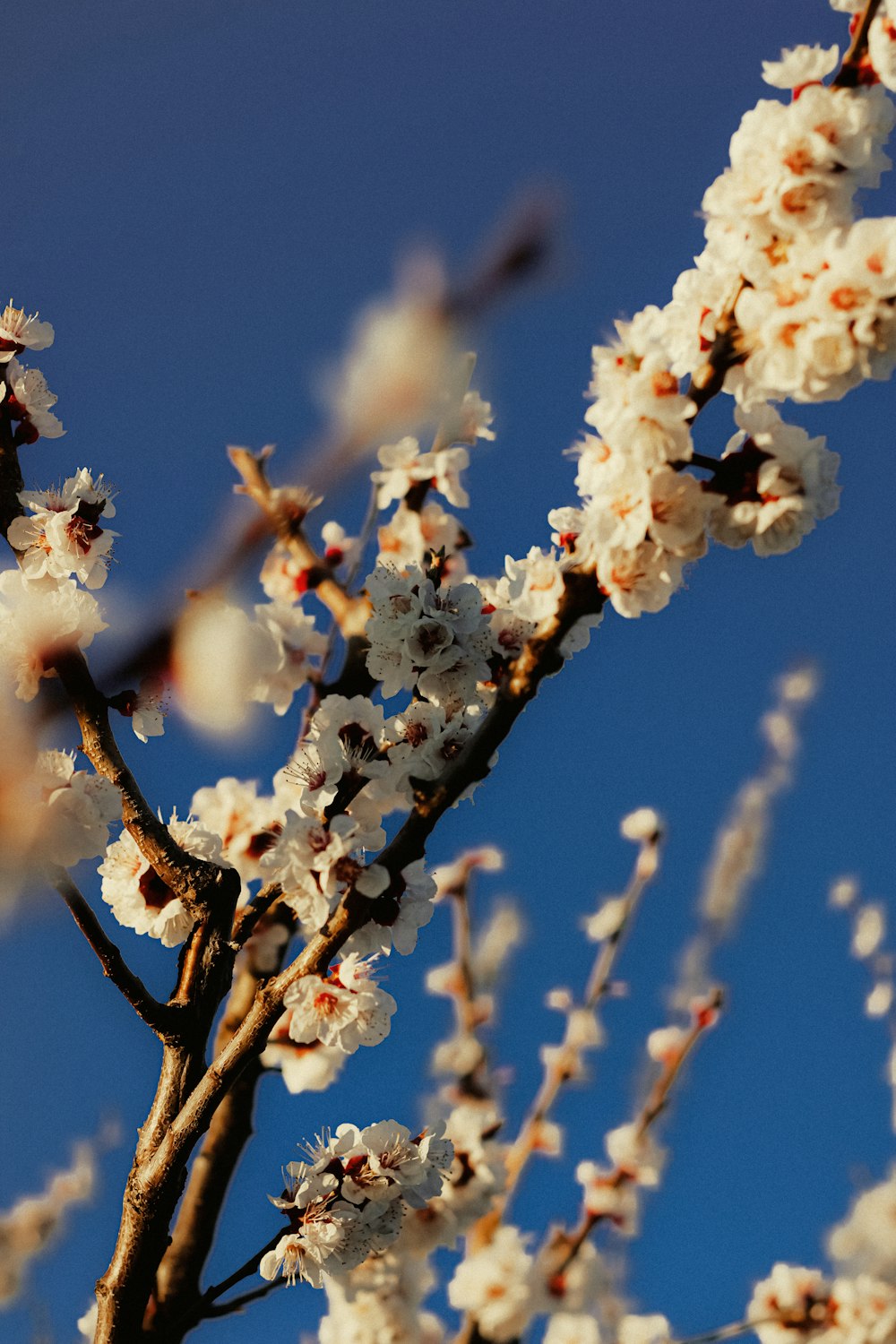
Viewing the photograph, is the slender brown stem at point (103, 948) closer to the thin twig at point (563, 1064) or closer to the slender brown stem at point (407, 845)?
the slender brown stem at point (407, 845)

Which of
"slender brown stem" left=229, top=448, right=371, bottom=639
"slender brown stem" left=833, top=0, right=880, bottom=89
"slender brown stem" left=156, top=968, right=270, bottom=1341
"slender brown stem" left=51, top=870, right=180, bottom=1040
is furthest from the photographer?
"slender brown stem" left=229, top=448, right=371, bottom=639

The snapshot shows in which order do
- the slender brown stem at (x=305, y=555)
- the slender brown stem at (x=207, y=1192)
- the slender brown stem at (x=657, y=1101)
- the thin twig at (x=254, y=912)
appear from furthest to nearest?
the slender brown stem at (x=657, y=1101)
the slender brown stem at (x=305, y=555)
the slender brown stem at (x=207, y=1192)
the thin twig at (x=254, y=912)

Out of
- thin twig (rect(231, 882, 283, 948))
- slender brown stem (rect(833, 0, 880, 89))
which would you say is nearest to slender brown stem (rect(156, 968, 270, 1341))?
thin twig (rect(231, 882, 283, 948))

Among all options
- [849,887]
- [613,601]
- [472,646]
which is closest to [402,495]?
[472,646]

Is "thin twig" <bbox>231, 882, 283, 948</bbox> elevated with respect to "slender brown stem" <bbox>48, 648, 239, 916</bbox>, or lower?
lower

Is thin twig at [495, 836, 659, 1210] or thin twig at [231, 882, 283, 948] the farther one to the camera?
thin twig at [495, 836, 659, 1210]

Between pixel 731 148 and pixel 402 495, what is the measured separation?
1.90 meters

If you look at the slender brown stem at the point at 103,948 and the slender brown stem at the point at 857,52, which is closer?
the slender brown stem at the point at 857,52

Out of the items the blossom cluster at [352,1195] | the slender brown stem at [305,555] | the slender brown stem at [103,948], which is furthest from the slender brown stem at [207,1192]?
the slender brown stem at [305,555]

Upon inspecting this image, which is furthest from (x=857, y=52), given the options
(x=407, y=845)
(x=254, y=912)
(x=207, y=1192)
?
(x=207, y=1192)

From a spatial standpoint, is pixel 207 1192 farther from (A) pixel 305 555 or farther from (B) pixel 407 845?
(A) pixel 305 555

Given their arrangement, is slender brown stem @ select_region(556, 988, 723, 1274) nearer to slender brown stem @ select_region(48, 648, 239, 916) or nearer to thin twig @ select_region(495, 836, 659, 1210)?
thin twig @ select_region(495, 836, 659, 1210)

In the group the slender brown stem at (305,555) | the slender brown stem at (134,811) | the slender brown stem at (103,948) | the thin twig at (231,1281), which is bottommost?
the thin twig at (231,1281)

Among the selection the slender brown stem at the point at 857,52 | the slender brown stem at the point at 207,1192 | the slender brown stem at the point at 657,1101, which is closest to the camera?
the slender brown stem at the point at 857,52
